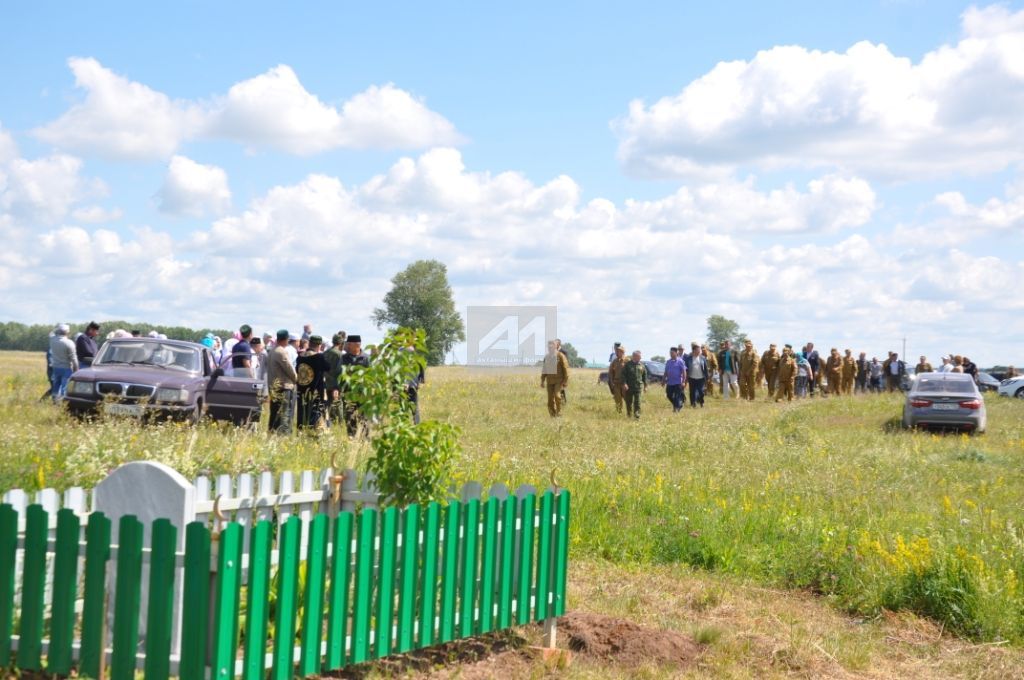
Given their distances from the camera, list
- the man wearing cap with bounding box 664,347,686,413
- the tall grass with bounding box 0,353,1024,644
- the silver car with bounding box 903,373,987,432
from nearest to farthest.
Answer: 1. the tall grass with bounding box 0,353,1024,644
2. the silver car with bounding box 903,373,987,432
3. the man wearing cap with bounding box 664,347,686,413

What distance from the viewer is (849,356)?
128ft

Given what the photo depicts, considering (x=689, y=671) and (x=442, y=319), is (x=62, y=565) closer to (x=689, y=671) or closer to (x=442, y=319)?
(x=689, y=671)

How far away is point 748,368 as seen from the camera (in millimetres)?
34906

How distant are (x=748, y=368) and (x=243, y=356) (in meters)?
20.8

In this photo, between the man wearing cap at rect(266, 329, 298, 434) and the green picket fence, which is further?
the man wearing cap at rect(266, 329, 298, 434)

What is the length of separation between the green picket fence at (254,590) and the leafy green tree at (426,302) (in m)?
92.0

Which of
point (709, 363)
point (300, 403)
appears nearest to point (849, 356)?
point (709, 363)

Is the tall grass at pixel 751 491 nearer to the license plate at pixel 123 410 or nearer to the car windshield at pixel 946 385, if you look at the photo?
the license plate at pixel 123 410

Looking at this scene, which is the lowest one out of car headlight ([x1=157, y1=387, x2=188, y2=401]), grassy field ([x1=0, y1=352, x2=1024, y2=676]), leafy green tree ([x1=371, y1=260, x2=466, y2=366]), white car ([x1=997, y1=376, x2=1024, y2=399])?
grassy field ([x1=0, y1=352, x2=1024, y2=676])

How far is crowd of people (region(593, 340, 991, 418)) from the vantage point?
88.6 ft

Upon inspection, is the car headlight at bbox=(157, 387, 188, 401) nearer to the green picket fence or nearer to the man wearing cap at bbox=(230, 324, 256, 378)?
the man wearing cap at bbox=(230, 324, 256, 378)

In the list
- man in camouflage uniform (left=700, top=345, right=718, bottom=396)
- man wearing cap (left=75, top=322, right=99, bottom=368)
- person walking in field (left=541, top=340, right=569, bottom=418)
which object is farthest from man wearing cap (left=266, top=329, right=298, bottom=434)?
man in camouflage uniform (left=700, top=345, right=718, bottom=396)

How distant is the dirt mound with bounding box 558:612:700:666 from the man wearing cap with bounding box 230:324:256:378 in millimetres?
12072

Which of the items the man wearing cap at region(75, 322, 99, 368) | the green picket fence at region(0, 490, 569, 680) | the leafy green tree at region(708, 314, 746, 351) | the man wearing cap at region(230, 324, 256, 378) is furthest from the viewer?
the leafy green tree at region(708, 314, 746, 351)
